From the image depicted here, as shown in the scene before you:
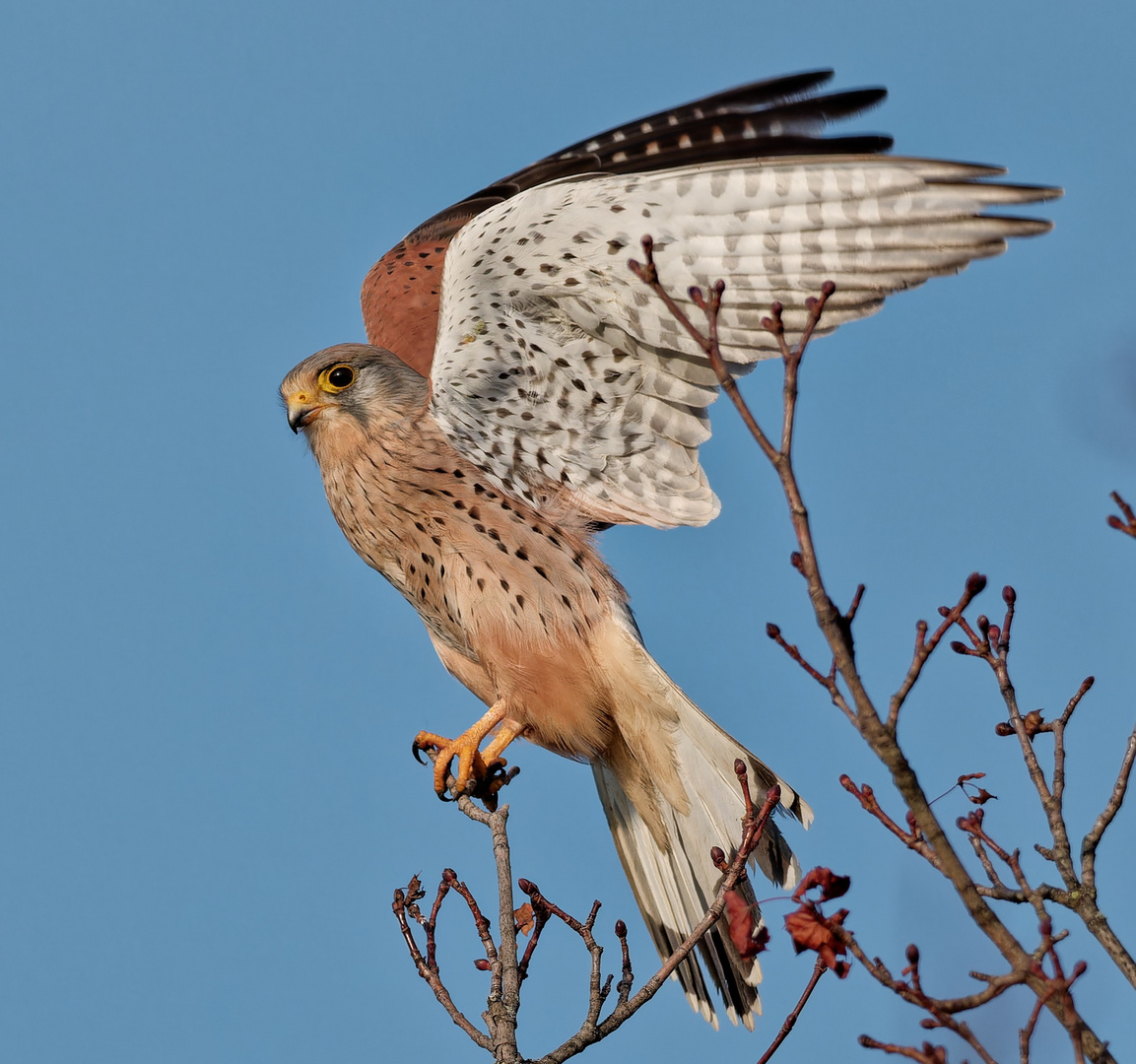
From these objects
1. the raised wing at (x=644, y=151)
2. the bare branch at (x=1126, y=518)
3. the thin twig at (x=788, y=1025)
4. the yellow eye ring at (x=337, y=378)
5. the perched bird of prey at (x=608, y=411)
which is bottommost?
the thin twig at (x=788, y=1025)

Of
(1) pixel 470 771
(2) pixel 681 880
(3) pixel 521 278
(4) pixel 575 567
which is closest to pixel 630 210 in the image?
(3) pixel 521 278

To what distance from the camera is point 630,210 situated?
342 centimetres

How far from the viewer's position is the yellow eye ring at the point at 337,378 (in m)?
4.20

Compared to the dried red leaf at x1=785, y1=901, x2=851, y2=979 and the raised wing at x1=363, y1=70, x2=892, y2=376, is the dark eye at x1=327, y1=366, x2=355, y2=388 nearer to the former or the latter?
the raised wing at x1=363, y1=70, x2=892, y2=376

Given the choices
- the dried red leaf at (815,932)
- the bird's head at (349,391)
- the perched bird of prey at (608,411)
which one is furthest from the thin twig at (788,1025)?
the bird's head at (349,391)

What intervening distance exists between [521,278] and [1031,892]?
219cm

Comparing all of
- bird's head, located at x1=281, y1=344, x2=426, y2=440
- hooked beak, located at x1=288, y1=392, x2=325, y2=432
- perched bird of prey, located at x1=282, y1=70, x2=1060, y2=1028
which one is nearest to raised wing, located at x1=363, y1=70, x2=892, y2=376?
perched bird of prey, located at x1=282, y1=70, x2=1060, y2=1028

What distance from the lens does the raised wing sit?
337cm

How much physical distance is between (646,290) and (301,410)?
4.29 ft

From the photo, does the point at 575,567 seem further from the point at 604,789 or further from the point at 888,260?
the point at 888,260

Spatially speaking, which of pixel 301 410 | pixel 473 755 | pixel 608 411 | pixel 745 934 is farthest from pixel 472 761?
pixel 745 934

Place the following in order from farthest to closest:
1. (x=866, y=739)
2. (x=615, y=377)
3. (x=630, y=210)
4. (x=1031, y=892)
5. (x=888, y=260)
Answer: (x=615, y=377), (x=630, y=210), (x=888, y=260), (x=1031, y=892), (x=866, y=739)

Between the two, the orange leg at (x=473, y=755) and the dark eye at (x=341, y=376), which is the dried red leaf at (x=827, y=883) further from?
the dark eye at (x=341, y=376)

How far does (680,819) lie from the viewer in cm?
395
